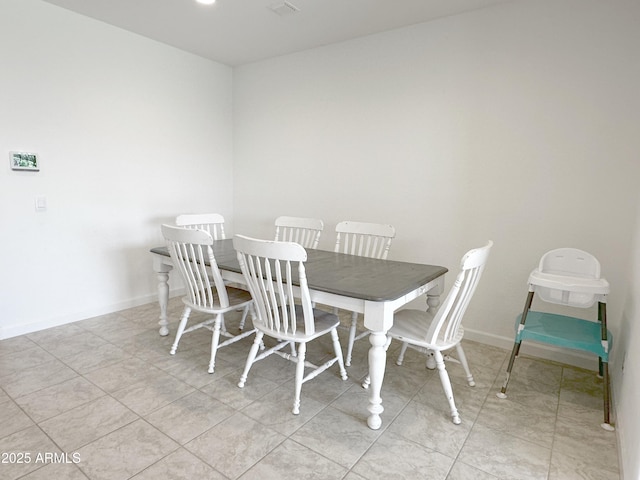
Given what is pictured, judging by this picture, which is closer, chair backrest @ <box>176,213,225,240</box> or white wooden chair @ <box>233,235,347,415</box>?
white wooden chair @ <box>233,235,347,415</box>

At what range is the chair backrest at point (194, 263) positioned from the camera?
2.14m

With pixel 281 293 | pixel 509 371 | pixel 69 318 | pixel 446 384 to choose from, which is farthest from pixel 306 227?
pixel 69 318

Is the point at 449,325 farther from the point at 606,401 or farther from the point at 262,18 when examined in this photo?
the point at 262,18

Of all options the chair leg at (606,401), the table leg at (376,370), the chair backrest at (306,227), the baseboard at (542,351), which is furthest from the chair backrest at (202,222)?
the chair leg at (606,401)

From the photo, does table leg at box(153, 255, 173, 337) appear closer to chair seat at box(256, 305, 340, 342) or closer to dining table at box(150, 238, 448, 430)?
dining table at box(150, 238, 448, 430)

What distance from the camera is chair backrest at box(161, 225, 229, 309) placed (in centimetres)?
214

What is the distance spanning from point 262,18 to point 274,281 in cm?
222

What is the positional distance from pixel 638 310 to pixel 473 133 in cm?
157

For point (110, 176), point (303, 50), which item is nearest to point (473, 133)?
point (303, 50)

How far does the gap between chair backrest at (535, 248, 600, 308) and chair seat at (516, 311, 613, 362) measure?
122 mm

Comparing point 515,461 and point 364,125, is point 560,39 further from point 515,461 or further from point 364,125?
point 515,461

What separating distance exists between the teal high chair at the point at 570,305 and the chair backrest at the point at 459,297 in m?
0.50

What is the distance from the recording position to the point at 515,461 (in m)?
1.61

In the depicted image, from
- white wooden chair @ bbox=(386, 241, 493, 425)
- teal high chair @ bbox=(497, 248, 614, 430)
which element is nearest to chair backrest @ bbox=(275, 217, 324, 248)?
white wooden chair @ bbox=(386, 241, 493, 425)
